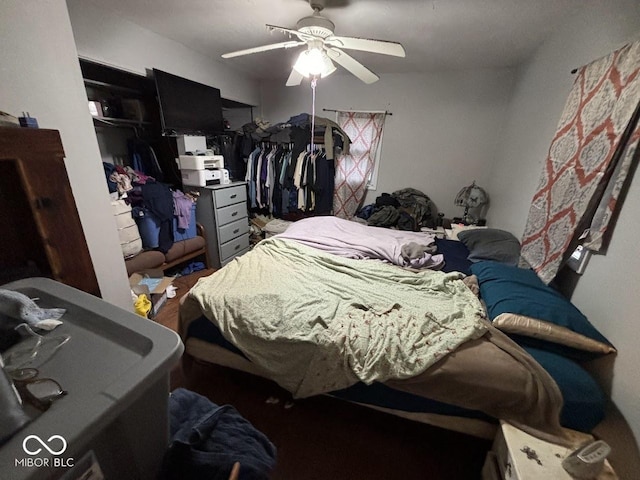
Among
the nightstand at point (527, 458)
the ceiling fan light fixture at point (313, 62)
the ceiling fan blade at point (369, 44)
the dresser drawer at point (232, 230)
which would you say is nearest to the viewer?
the nightstand at point (527, 458)

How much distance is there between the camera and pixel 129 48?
2.10 meters

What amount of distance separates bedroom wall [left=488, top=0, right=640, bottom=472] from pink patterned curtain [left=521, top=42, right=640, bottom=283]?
0.10 metres

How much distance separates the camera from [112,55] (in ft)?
6.59

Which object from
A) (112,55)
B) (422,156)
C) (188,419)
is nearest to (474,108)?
(422,156)

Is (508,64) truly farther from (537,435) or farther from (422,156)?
(537,435)

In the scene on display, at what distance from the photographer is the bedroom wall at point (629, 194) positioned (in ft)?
3.23

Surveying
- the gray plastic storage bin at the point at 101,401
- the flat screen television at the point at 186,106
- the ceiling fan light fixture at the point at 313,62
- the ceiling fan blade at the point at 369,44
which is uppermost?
the ceiling fan blade at the point at 369,44

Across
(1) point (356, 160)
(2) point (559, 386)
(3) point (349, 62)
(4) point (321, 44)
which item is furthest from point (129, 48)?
(2) point (559, 386)

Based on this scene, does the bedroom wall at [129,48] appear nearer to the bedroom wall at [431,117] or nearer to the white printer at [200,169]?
the white printer at [200,169]

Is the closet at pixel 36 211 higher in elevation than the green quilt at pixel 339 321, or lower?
higher

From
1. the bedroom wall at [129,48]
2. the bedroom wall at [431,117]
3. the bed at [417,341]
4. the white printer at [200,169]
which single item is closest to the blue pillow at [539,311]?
the bed at [417,341]

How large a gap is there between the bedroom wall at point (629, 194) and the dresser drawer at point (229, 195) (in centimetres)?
275

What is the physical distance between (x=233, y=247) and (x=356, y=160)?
1983 millimetres

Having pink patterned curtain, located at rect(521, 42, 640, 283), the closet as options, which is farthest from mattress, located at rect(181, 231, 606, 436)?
the closet
